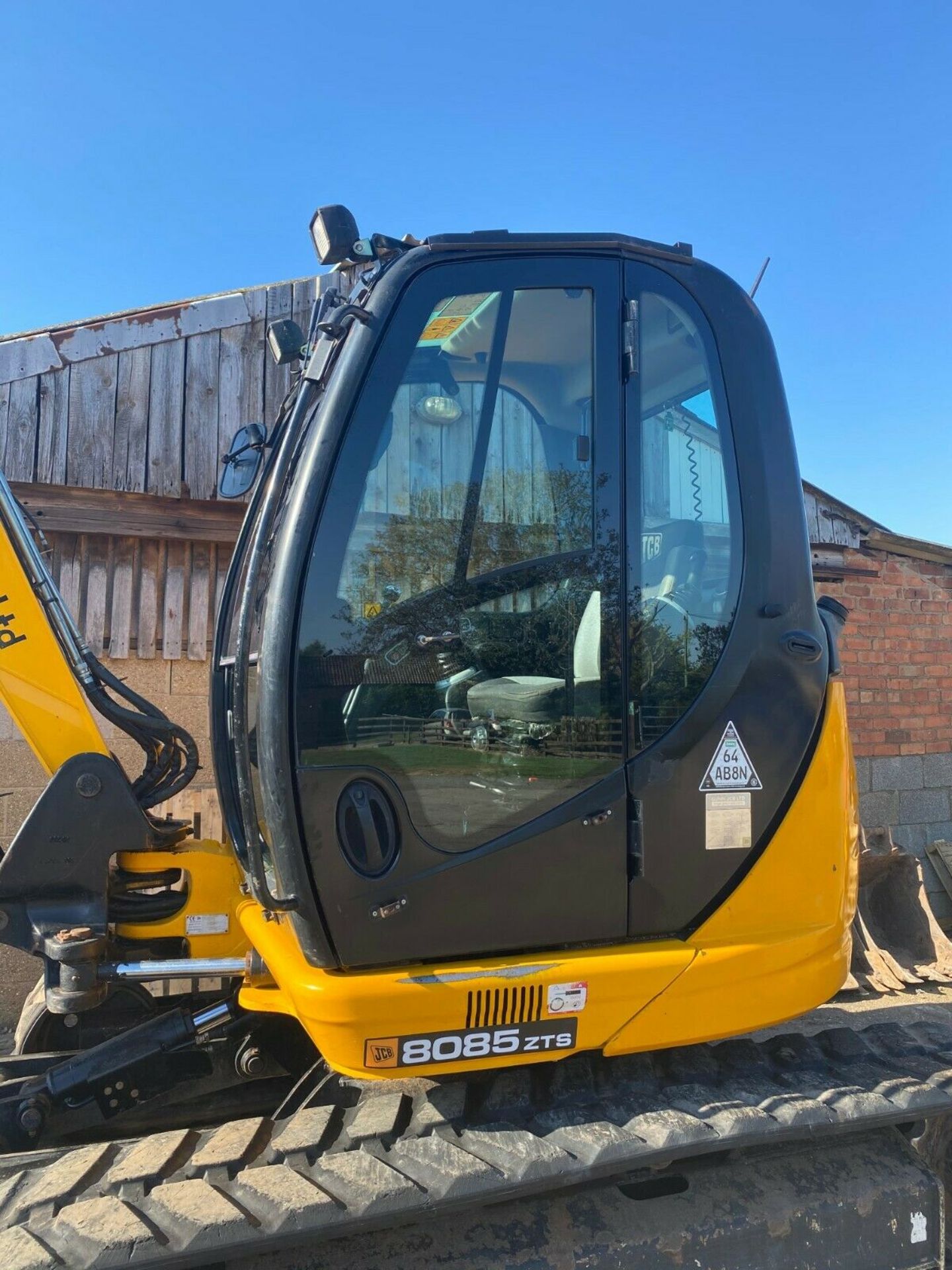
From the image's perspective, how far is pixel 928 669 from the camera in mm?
7430

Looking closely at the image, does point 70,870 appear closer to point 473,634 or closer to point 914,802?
point 473,634

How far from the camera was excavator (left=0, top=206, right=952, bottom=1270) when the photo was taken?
2.08 metres

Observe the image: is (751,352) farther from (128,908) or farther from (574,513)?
(128,908)

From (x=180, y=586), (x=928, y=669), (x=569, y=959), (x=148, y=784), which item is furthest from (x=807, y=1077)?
(x=928, y=669)

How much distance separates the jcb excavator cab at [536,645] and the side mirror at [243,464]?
531 millimetres

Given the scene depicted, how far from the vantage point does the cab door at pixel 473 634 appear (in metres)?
2.15

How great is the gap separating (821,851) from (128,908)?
2017mm

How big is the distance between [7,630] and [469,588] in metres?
1.50

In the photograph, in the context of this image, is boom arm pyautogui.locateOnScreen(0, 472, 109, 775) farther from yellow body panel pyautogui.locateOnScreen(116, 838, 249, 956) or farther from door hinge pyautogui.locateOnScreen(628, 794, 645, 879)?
door hinge pyautogui.locateOnScreen(628, 794, 645, 879)

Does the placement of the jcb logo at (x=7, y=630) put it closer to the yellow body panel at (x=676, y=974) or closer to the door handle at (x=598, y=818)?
the yellow body panel at (x=676, y=974)

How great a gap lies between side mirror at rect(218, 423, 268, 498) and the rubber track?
184 cm

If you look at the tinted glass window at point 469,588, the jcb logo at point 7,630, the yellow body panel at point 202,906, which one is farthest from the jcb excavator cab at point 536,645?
the jcb logo at point 7,630

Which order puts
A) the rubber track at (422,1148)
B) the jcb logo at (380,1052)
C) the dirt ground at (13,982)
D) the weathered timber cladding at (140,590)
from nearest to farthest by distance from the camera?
the rubber track at (422,1148) < the jcb logo at (380,1052) < the dirt ground at (13,982) < the weathered timber cladding at (140,590)

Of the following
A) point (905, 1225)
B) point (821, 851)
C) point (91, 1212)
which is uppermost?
point (821, 851)
